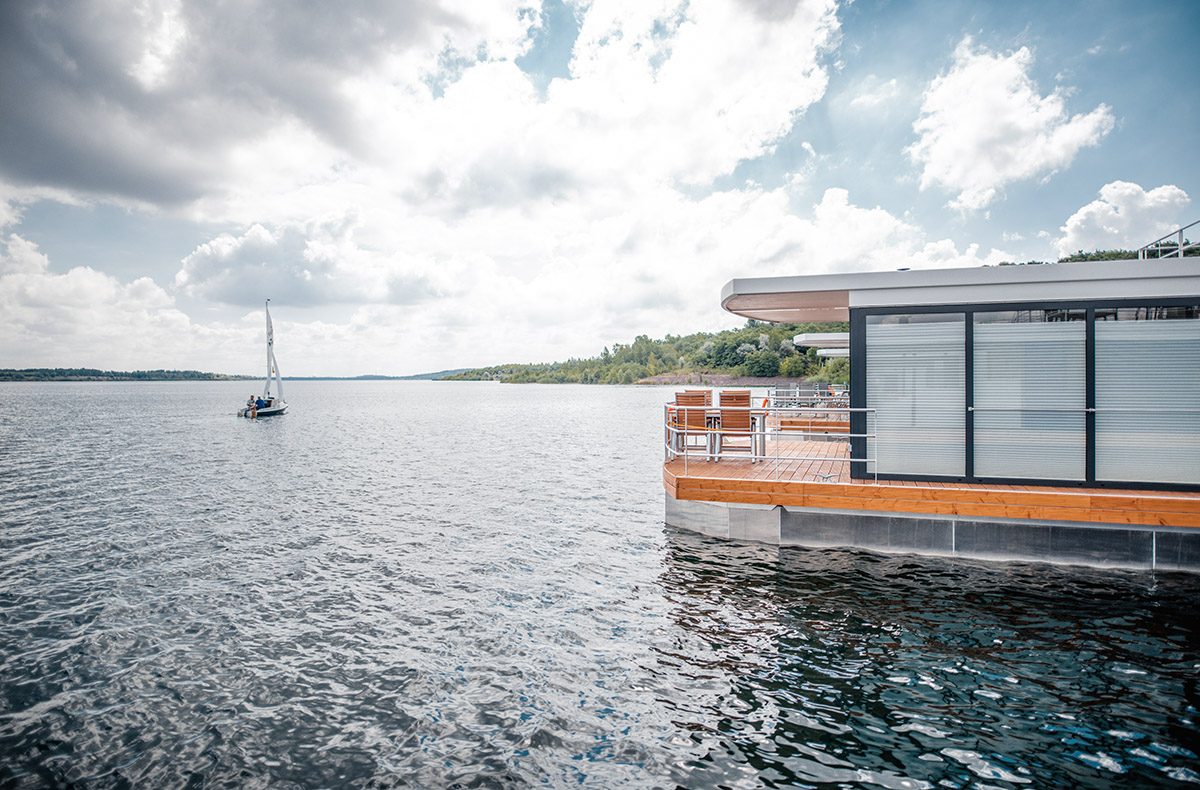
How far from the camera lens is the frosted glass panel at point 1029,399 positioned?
8570 millimetres

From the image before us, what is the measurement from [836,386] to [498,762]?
22527mm

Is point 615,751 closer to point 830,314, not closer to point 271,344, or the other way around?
point 830,314

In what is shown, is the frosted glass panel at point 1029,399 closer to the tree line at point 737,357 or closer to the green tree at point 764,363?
the tree line at point 737,357

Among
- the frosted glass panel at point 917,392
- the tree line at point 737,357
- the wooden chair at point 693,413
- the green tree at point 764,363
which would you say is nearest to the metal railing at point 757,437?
the wooden chair at point 693,413

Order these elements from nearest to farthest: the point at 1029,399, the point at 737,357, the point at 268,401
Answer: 1. the point at 1029,399
2. the point at 268,401
3. the point at 737,357

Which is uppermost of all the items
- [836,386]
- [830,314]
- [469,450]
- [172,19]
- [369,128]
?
[172,19]

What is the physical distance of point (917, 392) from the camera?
9.20m

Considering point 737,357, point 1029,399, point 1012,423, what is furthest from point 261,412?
point 737,357

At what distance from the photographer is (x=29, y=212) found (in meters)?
52.2

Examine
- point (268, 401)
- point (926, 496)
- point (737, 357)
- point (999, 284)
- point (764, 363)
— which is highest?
point (737, 357)

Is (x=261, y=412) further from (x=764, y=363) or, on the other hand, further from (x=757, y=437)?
(x=764, y=363)

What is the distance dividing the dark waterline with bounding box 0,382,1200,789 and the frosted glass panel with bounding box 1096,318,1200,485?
5.13ft

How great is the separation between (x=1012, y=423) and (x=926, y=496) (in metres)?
1.83

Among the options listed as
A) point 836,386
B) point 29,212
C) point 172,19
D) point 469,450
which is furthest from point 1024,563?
point 29,212
